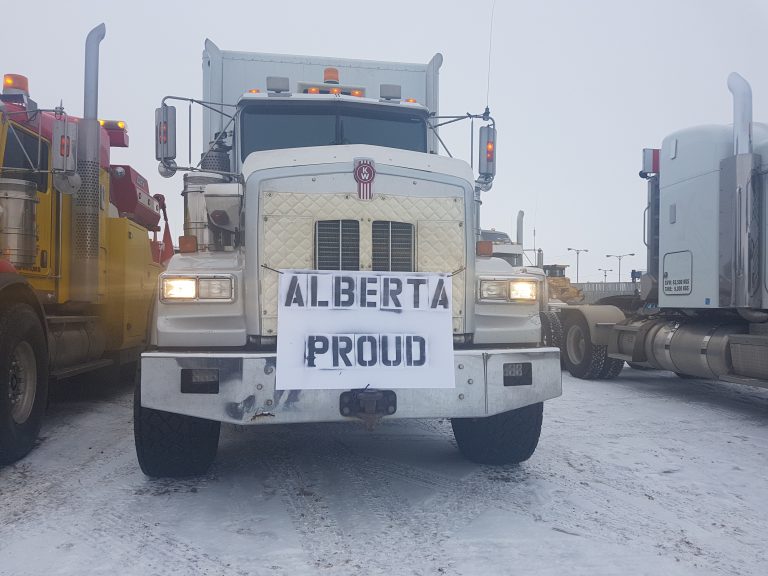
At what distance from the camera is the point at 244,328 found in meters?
3.98

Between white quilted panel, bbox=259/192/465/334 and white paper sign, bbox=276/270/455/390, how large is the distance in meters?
0.16

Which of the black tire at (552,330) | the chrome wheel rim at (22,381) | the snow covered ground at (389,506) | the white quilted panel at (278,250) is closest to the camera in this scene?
the snow covered ground at (389,506)

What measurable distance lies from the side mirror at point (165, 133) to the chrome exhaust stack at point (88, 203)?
97 centimetres

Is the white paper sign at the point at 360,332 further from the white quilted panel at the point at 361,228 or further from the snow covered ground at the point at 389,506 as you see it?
the snow covered ground at the point at 389,506

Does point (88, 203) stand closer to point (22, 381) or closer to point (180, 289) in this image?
point (22, 381)

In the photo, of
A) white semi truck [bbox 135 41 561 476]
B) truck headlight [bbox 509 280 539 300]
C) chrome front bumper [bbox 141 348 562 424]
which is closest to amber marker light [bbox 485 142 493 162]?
white semi truck [bbox 135 41 561 476]

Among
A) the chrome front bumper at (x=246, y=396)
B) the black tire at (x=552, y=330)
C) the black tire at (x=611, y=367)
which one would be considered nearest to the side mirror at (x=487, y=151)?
the chrome front bumper at (x=246, y=396)

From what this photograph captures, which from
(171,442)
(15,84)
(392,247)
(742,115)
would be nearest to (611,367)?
(742,115)

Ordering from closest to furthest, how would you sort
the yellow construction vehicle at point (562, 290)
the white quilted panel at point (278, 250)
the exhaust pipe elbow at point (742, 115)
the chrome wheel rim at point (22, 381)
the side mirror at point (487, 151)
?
the white quilted panel at point (278, 250) → the chrome wheel rim at point (22, 381) → the side mirror at point (487, 151) → the exhaust pipe elbow at point (742, 115) → the yellow construction vehicle at point (562, 290)

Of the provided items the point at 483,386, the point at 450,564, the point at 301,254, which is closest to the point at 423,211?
the point at 301,254

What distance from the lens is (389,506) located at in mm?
3977

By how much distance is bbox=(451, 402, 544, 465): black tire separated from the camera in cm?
475

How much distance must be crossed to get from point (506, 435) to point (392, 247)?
5.39ft

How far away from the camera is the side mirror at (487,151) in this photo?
641cm
